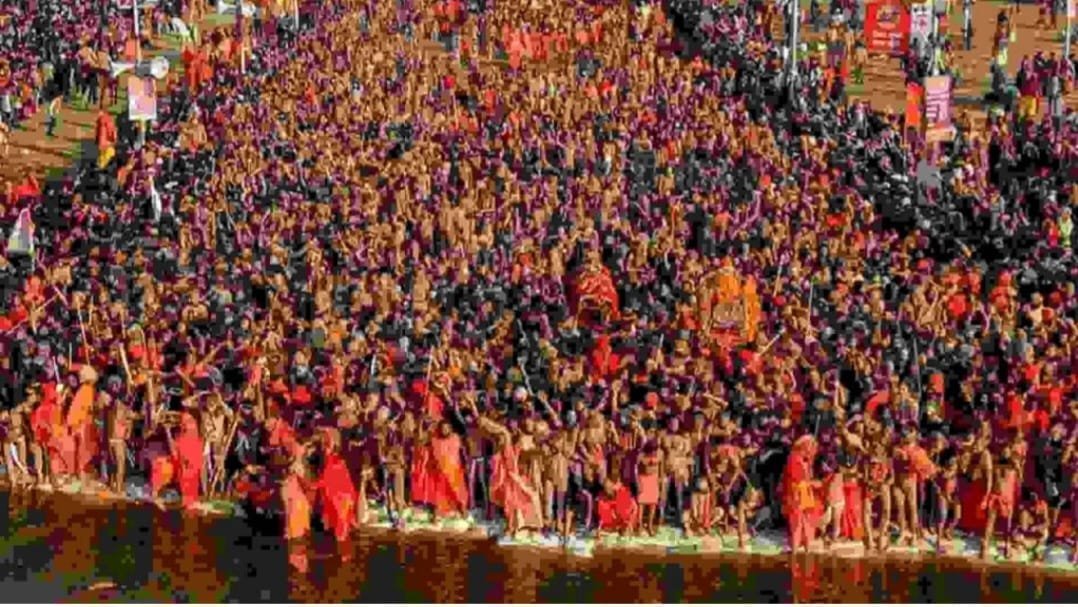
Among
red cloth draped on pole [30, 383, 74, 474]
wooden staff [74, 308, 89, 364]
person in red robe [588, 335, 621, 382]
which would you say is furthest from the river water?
wooden staff [74, 308, 89, 364]

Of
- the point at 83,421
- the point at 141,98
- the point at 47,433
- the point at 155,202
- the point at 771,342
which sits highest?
the point at 141,98

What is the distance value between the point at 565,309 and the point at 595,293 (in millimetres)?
559

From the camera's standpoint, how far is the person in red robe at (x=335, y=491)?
2611 centimetres

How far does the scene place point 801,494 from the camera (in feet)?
82.6

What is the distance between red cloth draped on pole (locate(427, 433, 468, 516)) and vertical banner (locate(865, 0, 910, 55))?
21.2 meters

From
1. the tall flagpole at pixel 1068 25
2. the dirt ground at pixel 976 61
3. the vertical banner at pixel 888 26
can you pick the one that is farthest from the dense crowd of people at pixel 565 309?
the tall flagpole at pixel 1068 25

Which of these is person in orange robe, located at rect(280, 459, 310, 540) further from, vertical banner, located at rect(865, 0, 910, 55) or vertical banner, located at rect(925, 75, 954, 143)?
vertical banner, located at rect(865, 0, 910, 55)

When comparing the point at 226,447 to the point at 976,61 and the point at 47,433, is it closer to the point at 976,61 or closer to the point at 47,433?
the point at 47,433

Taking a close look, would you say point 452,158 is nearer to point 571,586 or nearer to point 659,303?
point 659,303

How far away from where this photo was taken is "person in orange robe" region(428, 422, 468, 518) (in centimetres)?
2620

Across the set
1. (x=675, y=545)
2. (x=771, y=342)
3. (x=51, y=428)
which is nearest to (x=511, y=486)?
(x=675, y=545)

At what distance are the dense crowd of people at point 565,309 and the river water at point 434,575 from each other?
1.76ft

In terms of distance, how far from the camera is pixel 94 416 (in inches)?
1121

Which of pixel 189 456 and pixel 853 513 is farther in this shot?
pixel 189 456
